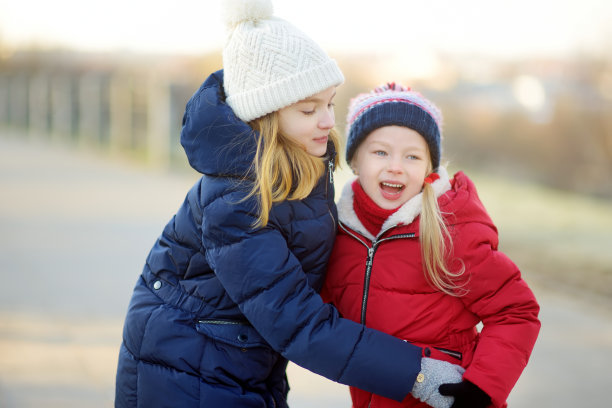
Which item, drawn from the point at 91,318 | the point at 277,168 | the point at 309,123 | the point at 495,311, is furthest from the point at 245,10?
the point at 91,318

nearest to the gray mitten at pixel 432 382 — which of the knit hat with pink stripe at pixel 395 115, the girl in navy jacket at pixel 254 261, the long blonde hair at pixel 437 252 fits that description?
the girl in navy jacket at pixel 254 261

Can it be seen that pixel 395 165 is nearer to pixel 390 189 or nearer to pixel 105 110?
pixel 390 189

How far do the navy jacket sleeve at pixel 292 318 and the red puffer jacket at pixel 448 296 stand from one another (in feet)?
0.62

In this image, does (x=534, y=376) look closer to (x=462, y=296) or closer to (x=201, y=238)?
(x=462, y=296)

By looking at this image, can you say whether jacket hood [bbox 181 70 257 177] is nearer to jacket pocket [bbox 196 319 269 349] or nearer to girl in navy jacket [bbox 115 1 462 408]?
girl in navy jacket [bbox 115 1 462 408]

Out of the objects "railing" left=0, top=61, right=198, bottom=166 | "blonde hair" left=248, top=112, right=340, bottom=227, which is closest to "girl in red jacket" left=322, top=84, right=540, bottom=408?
"blonde hair" left=248, top=112, right=340, bottom=227

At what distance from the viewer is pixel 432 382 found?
1989 millimetres

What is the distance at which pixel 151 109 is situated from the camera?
42.0 ft

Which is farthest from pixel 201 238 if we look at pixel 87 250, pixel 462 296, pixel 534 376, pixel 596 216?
pixel 596 216

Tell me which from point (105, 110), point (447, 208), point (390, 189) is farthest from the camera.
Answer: point (105, 110)

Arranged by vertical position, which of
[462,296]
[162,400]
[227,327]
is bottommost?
[162,400]

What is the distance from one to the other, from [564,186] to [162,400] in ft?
25.1

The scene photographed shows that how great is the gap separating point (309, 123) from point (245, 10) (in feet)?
1.33

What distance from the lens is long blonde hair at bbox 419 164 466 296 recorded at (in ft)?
6.81
